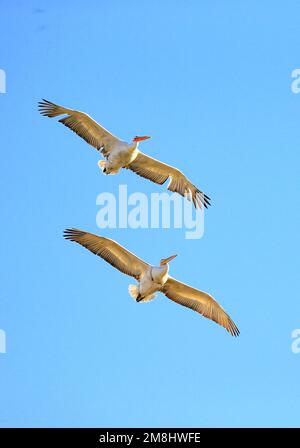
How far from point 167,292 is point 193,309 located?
0.44m

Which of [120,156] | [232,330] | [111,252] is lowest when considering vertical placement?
[232,330]

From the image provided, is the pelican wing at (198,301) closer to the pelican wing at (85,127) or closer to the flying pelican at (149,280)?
the flying pelican at (149,280)

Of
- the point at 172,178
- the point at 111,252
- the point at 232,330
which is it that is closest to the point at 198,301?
the point at 232,330

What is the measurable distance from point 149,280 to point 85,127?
2.68 metres

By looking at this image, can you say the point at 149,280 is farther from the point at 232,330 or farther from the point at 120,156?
the point at 120,156

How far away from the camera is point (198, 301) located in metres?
16.7

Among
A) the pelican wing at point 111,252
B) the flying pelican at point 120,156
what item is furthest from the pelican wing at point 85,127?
the pelican wing at point 111,252

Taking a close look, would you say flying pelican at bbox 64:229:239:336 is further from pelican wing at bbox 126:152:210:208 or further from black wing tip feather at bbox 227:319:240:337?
pelican wing at bbox 126:152:210:208
